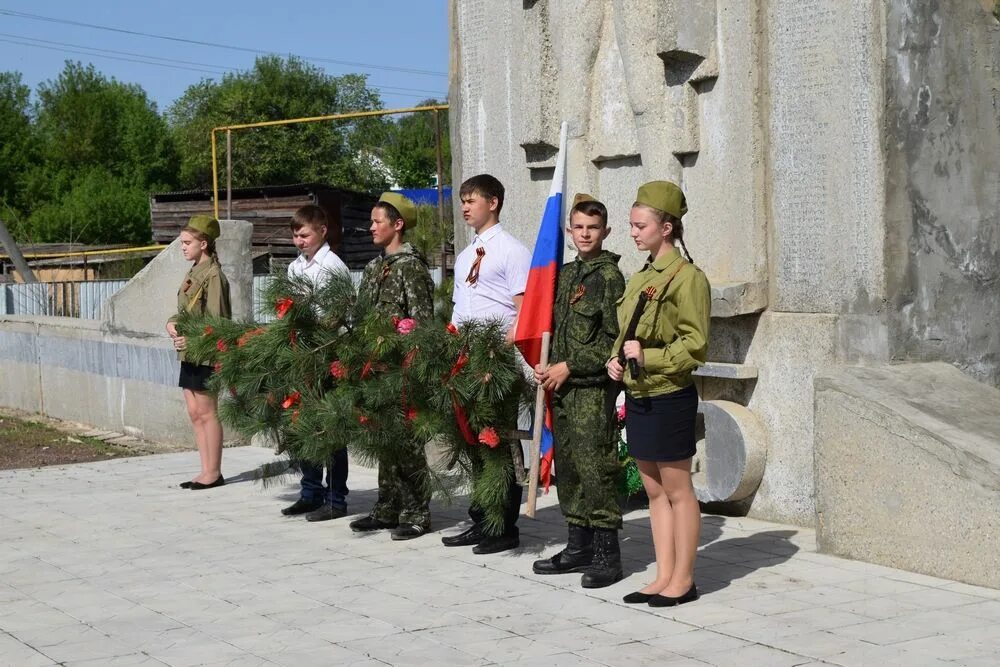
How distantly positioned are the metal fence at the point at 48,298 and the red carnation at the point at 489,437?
11.6m

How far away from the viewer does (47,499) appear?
8844 mm

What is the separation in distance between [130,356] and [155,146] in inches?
2203

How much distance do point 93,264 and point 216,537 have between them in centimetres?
2125

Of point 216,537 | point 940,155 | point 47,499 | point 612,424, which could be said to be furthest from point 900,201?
point 47,499

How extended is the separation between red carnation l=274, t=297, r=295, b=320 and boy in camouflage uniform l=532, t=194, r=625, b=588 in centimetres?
167

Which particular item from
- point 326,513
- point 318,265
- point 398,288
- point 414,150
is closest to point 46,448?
point 326,513

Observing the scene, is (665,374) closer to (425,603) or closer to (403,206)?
(425,603)

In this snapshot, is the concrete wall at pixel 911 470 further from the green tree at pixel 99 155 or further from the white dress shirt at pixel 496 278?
the green tree at pixel 99 155

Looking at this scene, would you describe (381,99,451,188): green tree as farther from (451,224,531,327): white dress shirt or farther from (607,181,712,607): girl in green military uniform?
(607,181,712,607): girl in green military uniform

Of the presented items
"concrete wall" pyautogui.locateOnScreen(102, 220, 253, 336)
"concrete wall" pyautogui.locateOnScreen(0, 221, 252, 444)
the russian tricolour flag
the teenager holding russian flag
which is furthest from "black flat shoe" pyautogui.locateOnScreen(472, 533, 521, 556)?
"concrete wall" pyautogui.locateOnScreen(102, 220, 253, 336)

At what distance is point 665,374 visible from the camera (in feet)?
17.5

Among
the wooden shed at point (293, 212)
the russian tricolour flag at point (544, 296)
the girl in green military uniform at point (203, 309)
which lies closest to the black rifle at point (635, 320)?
the russian tricolour flag at point (544, 296)

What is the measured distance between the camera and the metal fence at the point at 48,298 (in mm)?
17094

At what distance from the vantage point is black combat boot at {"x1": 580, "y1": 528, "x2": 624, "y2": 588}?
588 centimetres
